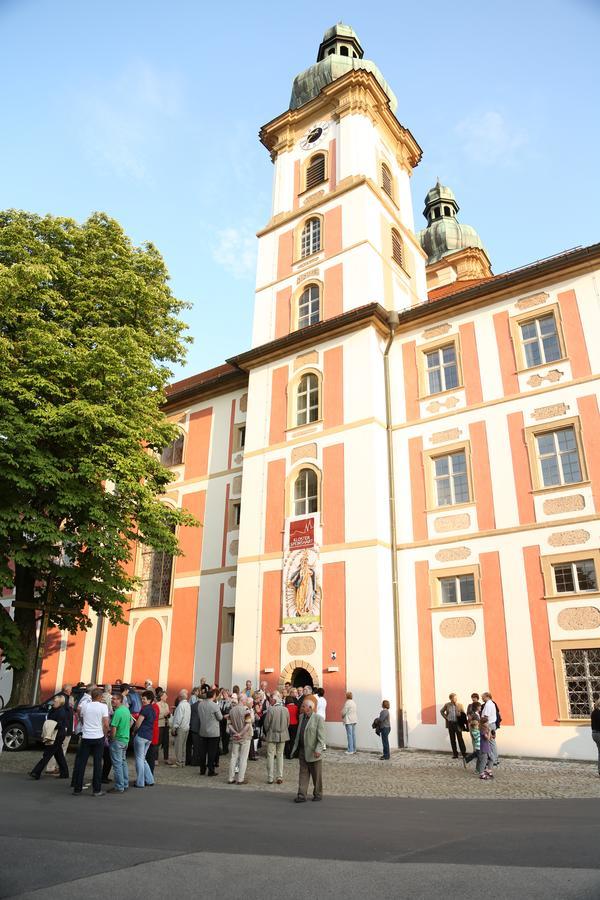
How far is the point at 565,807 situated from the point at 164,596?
17.6 meters

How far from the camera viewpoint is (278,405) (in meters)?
23.3

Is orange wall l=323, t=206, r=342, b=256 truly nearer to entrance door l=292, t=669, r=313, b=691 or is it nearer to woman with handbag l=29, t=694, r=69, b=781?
entrance door l=292, t=669, r=313, b=691

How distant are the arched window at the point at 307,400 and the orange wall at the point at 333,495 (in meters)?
1.76

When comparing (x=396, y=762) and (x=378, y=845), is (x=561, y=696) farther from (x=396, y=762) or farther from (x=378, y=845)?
(x=378, y=845)

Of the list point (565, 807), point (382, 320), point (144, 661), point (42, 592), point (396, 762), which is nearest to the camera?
point (565, 807)

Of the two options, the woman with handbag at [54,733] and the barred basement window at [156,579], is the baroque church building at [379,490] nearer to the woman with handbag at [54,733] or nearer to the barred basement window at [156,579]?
the barred basement window at [156,579]

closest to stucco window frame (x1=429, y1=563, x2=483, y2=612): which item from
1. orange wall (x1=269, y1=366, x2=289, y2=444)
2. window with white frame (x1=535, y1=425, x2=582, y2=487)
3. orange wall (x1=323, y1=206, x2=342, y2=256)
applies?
window with white frame (x1=535, y1=425, x2=582, y2=487)

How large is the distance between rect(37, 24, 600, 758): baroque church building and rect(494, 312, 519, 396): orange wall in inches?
2.3

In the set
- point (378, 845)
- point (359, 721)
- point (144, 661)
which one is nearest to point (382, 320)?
point (359, 721)

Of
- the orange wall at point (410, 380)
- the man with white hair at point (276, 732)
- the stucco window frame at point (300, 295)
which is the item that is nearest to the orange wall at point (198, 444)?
the stucco window frame at point (300, 295)

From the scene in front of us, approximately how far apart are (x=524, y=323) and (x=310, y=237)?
34.2 ft

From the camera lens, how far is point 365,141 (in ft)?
88.0

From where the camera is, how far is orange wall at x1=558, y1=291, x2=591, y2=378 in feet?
58.8

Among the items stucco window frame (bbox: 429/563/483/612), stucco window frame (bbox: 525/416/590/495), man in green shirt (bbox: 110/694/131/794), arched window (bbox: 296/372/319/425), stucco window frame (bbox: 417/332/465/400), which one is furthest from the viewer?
arched window (bbox: 296/372/319/425)
